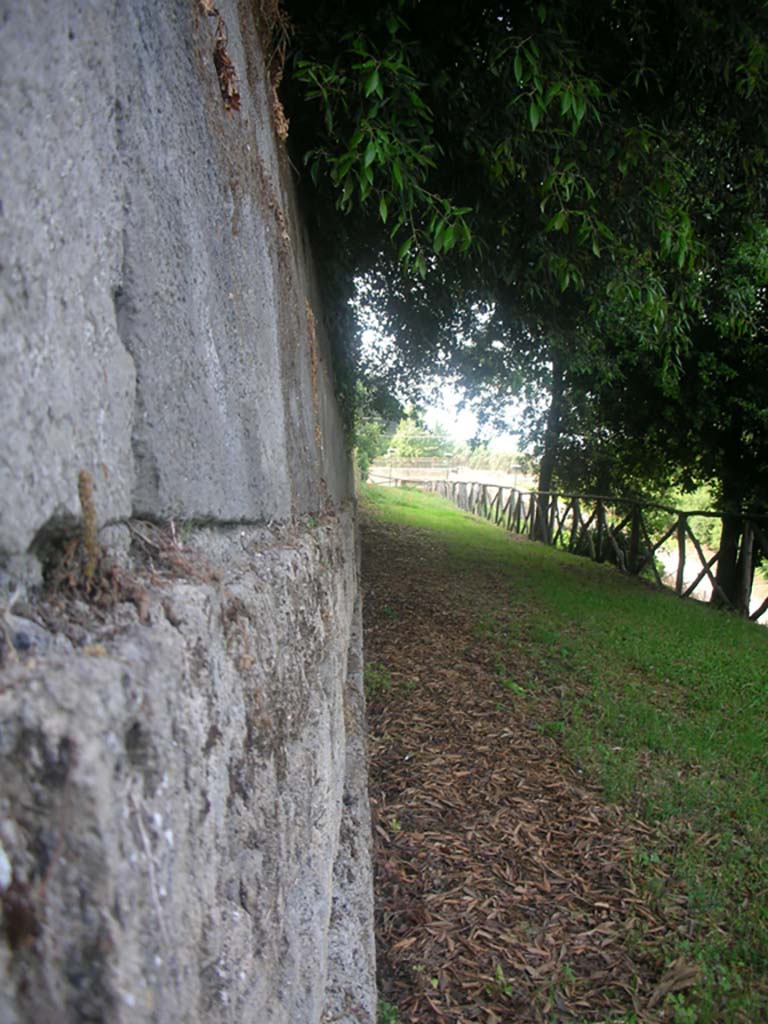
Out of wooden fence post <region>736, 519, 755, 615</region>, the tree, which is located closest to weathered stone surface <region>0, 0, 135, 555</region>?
wooden fence post <region>736, 519, 755, 615</region>

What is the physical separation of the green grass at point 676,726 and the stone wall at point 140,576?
6.40ft

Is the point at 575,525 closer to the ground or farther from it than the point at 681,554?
farther from it

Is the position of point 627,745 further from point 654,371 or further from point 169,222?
point 654,371

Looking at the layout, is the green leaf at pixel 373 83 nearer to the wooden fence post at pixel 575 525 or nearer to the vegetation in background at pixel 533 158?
the vegetation in background at pixel 533 158

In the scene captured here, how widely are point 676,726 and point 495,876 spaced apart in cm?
235

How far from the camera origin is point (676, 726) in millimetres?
4969

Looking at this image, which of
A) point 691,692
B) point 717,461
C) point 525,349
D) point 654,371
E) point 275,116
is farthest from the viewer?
point 717,461

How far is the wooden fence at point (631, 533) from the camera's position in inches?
398

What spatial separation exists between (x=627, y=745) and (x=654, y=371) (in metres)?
5.85

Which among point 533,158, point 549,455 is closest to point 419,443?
point 549,455

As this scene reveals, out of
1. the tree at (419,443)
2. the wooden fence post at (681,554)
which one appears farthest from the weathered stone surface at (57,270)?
the tree at (419,443)

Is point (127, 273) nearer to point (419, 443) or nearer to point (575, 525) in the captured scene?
point (575, 525)

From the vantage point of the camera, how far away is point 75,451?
809 millimetres

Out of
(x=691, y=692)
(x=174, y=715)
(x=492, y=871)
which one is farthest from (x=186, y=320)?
(x=691, y=692)
